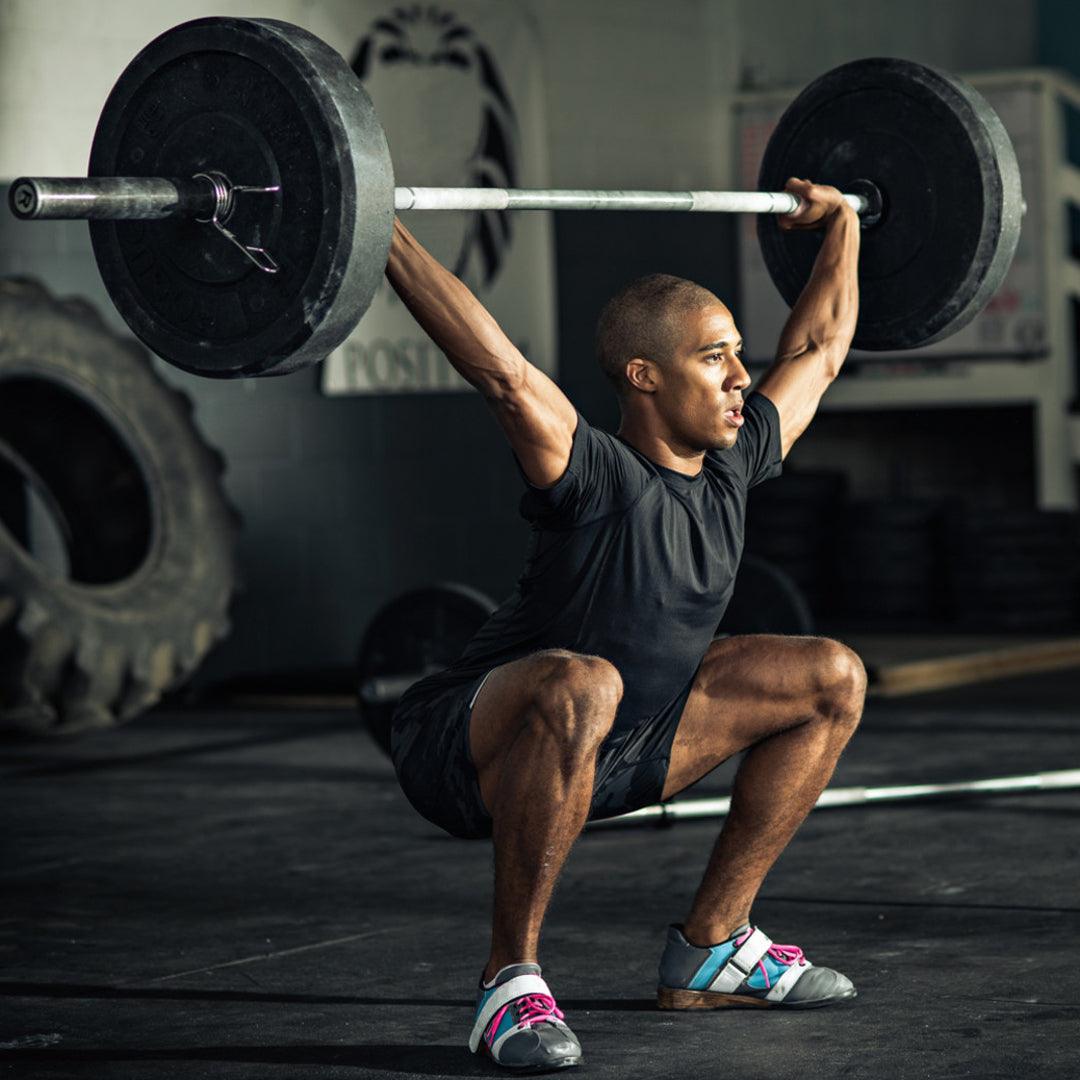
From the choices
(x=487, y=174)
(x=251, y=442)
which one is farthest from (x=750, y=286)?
(x=251, y=442)

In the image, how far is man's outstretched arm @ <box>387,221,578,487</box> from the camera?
2.40 m

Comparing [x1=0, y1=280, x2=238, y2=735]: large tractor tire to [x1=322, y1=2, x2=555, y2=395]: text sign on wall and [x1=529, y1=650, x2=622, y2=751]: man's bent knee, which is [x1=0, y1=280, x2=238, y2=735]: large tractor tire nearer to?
[x1=322, y1=2, x2=555, y2=395]: text sign on wall

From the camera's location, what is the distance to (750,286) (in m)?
8.38

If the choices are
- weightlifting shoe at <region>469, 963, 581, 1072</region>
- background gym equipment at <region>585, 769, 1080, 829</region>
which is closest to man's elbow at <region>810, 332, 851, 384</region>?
weightlifting shoe at <region>469, 963, 581, 1072</region>

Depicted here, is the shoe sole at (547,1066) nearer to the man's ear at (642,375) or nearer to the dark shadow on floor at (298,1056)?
the dark shadow on floor at (298,1056)

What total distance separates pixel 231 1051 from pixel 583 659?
631 mm

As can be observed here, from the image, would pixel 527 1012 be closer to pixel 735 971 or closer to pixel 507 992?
pixel 507 992

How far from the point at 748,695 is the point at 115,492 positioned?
160 inches

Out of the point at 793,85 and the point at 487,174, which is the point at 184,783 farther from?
the point at 793,85

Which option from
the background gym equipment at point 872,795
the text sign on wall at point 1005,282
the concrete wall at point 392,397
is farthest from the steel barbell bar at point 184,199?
the text sign on wall at point 1005,282

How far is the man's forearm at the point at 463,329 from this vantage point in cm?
240

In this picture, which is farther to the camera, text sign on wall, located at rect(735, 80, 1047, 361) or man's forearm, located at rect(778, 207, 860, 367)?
text sign on wall, located at rect(735, 80, 1047, 361)

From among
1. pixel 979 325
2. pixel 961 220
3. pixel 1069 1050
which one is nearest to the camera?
pixel 1069 1050

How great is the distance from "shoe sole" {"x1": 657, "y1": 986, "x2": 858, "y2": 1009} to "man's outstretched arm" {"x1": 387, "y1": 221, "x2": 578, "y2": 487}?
0.70 metres
